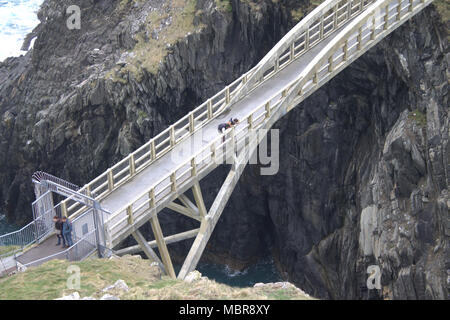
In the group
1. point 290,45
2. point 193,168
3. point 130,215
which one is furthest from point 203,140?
point 290,45

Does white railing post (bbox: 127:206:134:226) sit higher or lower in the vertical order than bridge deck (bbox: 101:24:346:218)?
lower

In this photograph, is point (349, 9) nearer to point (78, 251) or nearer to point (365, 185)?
point (365, 185)

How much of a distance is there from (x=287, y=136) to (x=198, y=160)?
627 inches

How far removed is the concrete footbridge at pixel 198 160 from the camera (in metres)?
22.8

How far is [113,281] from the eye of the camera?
61.6 feet

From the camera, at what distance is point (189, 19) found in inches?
1676

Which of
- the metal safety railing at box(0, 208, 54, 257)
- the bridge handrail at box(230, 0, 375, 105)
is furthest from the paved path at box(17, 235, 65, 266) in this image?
the bridge handrail at box(230, 0, 375, 105)

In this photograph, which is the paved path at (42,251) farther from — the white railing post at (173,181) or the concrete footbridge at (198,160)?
the white railing post at (173,181)

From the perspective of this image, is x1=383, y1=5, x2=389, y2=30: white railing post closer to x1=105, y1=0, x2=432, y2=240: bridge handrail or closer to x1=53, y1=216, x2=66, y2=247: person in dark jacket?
x1=105, y1=0, x2=432, y2=240: bridge handrail

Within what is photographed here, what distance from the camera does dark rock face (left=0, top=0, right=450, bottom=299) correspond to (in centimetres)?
2958

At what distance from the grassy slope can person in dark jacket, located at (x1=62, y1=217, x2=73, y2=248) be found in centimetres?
142

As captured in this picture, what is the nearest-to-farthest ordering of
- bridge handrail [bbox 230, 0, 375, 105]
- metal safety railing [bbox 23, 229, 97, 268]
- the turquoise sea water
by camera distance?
metal safety railing [bbox 23, 229, 97, 268] < bridge handrail [bbox 230, 0, 375, 105] < the turquoise sea water

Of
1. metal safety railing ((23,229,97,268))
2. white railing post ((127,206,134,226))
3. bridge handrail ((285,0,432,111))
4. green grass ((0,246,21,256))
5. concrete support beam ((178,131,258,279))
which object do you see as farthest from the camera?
bridge handrail ((285,0,432,111))
